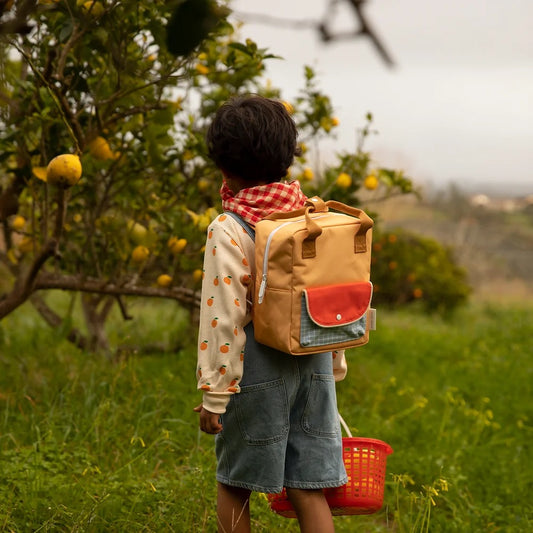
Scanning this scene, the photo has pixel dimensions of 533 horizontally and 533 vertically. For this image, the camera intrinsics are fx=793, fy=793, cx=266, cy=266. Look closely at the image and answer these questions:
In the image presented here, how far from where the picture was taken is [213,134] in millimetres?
1927

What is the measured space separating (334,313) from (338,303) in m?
0.03

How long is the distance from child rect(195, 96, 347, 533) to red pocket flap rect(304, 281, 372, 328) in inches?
6.4

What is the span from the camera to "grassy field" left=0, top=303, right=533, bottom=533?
7.69 feet

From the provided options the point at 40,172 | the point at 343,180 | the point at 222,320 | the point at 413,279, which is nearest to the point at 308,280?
the point at 222,320

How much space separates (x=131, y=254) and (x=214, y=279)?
123 centimetres

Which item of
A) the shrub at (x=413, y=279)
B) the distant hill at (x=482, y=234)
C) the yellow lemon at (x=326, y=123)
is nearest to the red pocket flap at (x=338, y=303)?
the yellow lemon at (x=326, y=123)

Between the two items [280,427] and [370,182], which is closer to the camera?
Answer: [280,427]

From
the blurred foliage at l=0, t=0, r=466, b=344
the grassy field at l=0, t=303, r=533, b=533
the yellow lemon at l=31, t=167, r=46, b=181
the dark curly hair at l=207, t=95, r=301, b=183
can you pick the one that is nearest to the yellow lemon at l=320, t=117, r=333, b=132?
the blurred foliage at l=0, t=0, r=466, b=344

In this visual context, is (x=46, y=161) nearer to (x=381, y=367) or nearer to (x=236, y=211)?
(x=236, y=211)

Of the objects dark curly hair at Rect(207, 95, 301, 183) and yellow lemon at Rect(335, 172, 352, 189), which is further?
yellow lemon at Rect(335, 172, 352, 189)

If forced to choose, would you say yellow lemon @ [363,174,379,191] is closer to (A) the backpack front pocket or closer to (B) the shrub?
(A) the backpack front pocket

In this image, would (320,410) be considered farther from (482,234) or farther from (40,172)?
(482,234)

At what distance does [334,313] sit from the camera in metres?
1.84

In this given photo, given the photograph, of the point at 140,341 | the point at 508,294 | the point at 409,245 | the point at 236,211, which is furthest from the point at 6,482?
the point at 508,294
